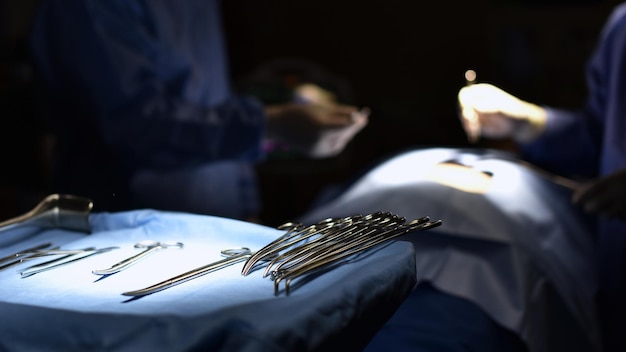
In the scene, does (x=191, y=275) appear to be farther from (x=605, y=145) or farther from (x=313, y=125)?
(x=605, y=145)

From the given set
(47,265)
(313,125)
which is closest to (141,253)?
(47,265)

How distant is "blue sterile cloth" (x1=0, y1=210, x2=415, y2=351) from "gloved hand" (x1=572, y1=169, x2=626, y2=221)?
1097 millimetres

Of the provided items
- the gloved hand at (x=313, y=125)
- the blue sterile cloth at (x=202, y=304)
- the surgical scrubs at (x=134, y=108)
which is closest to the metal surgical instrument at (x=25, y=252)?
the blue sterile cloth at (x=202, y=304)

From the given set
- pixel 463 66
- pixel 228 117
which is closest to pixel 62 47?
pixel 228 117

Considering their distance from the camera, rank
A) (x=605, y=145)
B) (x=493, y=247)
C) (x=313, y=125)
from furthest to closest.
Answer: (x=605, y=145)
(x=313, y=125)
(x=493, y=247)

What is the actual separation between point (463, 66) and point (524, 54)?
321 millimetres

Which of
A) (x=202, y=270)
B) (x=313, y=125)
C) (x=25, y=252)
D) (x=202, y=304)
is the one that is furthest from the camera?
(x=313, y=125)

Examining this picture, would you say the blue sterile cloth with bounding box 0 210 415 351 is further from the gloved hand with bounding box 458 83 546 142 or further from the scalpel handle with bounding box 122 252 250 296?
the gloved hand with bounding box 458 83 546 142

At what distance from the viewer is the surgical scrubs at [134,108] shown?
1751 mm

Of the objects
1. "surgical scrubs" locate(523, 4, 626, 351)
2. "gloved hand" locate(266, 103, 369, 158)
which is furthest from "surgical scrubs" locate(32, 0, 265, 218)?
"surgical scrubs" locate(523, 4, 626, 351)

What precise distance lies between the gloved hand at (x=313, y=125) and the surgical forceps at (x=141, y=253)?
3.28 ft

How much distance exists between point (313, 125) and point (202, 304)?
1.29m

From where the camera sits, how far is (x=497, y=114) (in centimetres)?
235

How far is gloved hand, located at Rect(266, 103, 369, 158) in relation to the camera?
185 cm
